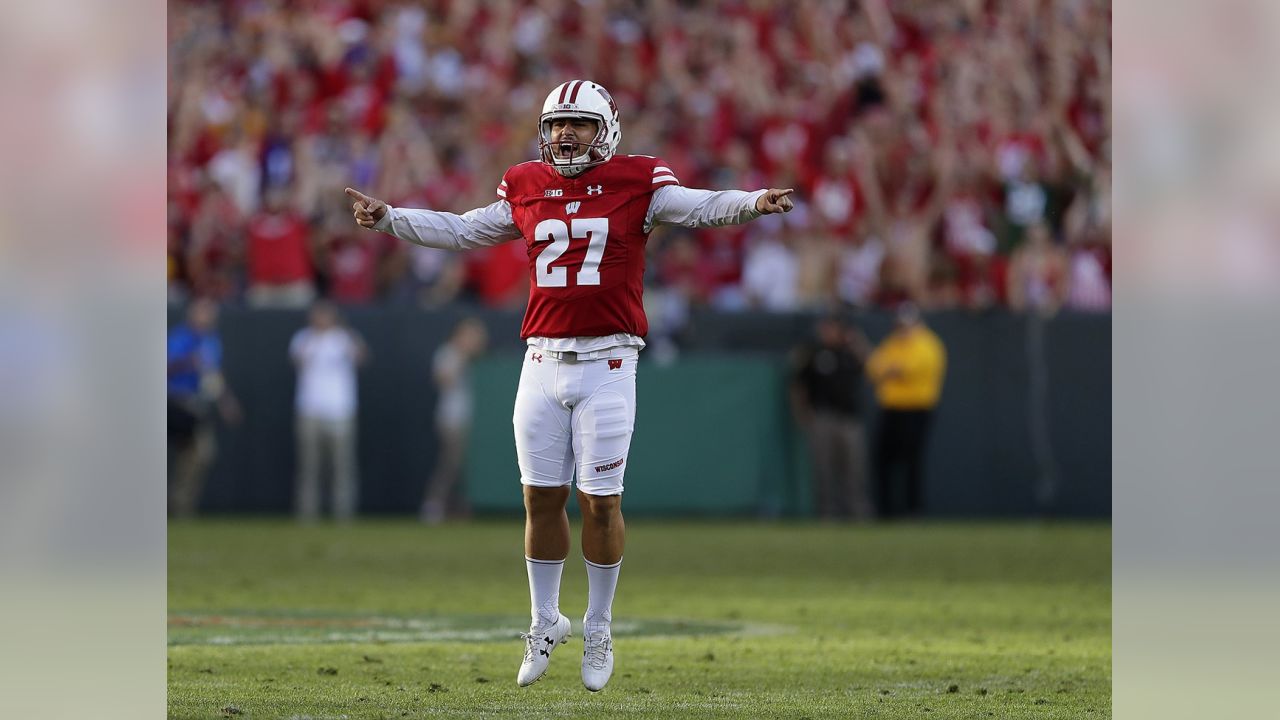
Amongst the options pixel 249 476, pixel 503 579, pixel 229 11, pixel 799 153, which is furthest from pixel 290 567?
pixel 229 11

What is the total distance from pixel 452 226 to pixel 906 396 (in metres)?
11.3

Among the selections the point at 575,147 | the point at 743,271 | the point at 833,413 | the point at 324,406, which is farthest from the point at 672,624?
the point at 743,271

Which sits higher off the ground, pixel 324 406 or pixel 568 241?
pixel 568 241

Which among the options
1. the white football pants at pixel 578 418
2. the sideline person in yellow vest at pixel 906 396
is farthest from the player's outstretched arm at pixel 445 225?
the sideline person in yellow vest at pixel 906 396

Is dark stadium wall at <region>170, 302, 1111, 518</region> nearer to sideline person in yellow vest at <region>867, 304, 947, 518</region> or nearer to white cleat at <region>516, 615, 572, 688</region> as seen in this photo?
sideline person in yellow vest at <region>867, 304, 947, 518</region>

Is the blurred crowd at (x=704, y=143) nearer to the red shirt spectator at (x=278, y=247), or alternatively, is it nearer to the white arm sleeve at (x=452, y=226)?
the red shirt spectator at (x=278, y=247)

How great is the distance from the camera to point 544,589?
7844 mm

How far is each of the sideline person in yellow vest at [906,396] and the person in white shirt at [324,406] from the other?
5.29m

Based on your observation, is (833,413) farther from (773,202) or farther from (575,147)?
(773,202)

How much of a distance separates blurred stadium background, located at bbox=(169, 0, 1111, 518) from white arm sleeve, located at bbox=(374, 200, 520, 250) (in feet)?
34.1

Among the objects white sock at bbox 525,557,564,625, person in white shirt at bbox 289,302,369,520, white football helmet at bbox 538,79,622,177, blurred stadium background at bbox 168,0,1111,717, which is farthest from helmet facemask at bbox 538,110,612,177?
person in white shirt at bbox 289,302,369,520

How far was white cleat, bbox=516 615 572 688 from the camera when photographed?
770 cm
